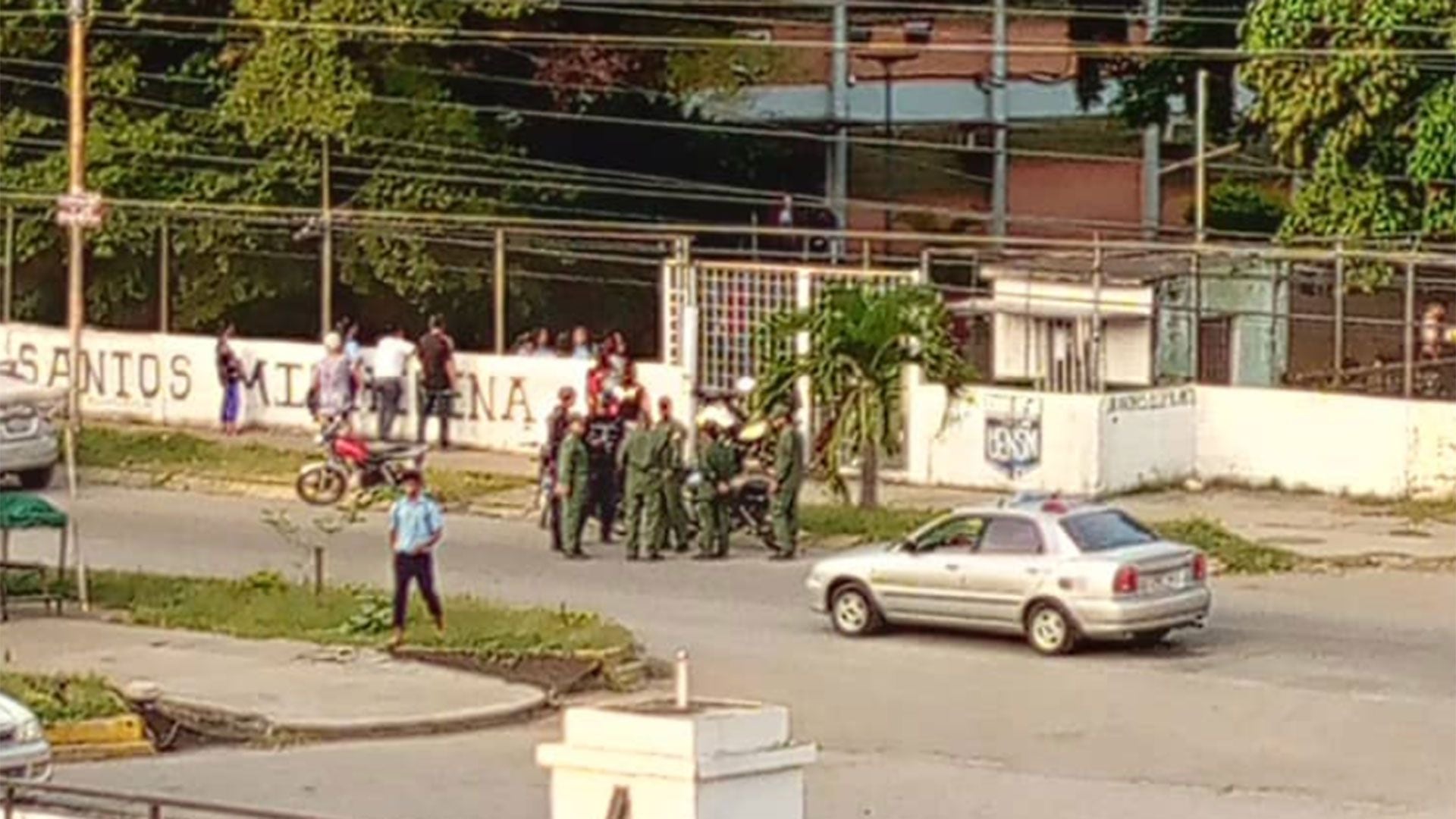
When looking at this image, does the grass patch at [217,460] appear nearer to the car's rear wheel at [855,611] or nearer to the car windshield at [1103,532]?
the car's rear wheel at [855,611]

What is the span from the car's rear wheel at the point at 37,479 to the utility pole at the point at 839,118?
77.7ft

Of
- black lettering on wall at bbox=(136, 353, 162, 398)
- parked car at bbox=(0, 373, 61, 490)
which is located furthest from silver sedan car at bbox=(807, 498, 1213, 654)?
black lettering on wall at bbox=(136, 353, 162, 398)

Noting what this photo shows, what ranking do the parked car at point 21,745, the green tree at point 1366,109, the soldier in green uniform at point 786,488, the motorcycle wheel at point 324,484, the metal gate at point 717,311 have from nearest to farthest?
the parked car at point 21,745 < the soldier in green uniform at point 786,488 < the motorcycle wheel at point 324,484 < the metal gate at point 717,311 < the green tree at point 1366,109

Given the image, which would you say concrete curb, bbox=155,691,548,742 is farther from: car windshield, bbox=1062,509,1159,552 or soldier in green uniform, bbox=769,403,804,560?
soldier in green uniform, bbox=769,403,804,560

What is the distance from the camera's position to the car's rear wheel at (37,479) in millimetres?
42906

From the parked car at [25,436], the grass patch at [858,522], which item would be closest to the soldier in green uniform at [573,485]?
the grass patch at [858,522]

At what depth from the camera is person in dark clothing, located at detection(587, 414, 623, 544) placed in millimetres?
37031

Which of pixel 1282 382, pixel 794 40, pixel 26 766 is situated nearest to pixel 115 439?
pixel 1282 382

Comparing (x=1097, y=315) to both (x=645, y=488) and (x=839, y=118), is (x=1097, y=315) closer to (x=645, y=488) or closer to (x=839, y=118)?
(x=645, y=488)

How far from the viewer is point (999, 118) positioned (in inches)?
2699

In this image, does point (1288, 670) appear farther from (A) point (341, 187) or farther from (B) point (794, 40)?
(B) point (794, 40)

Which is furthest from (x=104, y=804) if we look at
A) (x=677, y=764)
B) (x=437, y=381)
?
(x=437, y=381)

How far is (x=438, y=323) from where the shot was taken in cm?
4906

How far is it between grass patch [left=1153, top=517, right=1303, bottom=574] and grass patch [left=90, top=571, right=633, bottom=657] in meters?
7.08
